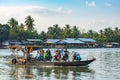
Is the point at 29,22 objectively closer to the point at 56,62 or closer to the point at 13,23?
the point at 13,23

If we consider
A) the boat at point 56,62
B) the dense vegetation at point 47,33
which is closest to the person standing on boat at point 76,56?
the boat at point 56,62

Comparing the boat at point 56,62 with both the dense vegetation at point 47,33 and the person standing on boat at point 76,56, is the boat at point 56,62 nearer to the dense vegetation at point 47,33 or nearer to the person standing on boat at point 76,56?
the person standing on boat at point 76,56

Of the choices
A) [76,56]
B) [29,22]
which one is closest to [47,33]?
[29,22]

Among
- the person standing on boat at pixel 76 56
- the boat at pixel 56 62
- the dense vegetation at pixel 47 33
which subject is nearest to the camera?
the boat at pixel 56 62

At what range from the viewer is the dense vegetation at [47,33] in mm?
109125

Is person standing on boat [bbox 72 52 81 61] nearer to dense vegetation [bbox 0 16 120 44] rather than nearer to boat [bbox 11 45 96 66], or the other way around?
boat [bbox 11 45 96 66]

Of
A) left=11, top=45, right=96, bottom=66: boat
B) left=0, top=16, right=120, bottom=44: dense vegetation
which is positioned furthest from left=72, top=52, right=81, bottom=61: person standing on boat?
left=0, top=16, right=120, bottom=44: dense vegetation

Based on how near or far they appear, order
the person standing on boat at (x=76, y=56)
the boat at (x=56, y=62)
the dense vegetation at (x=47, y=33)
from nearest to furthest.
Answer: the boat at (x=56, y=62) < the person standing on boat at (x=76, y=56) < the dense vegetation at (x=47, y=33)

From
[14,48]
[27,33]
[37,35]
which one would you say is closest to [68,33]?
[37,35]

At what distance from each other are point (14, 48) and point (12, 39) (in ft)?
238

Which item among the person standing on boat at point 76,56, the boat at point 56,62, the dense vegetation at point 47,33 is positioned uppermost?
the dense vegetation at point 47,33

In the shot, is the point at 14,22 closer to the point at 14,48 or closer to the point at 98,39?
the point at 98,39

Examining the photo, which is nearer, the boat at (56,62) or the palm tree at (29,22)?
the boat at (56,62)

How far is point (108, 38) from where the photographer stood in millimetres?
144375
